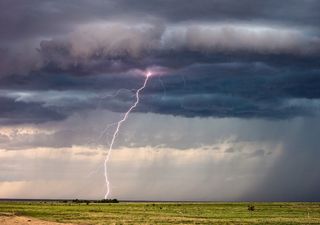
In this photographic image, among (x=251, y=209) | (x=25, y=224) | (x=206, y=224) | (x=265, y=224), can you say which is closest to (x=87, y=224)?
(x=25, y=224)

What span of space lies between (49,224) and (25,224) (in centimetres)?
307

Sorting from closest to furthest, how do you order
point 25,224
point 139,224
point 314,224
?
point 25,224, point 139,224, point 314,224

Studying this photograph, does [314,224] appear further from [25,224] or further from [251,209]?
[251,209]

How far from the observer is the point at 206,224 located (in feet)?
254

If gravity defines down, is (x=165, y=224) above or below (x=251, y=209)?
below

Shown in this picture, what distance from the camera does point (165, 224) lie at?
75.7m

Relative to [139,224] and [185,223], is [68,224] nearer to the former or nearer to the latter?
[139,224]

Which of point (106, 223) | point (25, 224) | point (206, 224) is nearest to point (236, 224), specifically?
point (206, 224)

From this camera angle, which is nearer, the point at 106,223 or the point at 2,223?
the point at 2,223

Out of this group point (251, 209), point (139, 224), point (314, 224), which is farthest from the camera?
point (251, 209)

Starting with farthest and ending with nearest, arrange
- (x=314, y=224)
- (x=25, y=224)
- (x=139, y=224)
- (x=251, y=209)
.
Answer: (x=251, y=209), (x=314, y=224), (x=139, y=224), (x=25, y=224)

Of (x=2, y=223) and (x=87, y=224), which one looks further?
(x=87, y=224)

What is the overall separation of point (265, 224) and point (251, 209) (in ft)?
189

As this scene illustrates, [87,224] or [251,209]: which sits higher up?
[251,209]
